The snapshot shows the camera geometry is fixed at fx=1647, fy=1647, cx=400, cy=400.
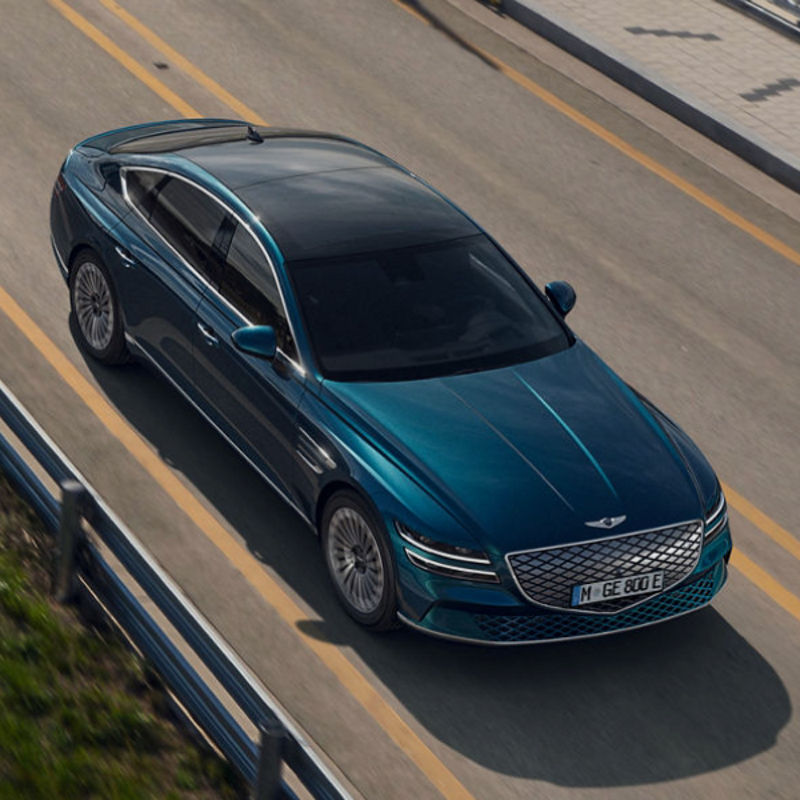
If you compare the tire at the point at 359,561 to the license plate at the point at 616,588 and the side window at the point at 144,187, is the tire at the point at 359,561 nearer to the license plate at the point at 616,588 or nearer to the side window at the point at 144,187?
the license plate at the point at 616,588

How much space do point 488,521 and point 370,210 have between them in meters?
2.48

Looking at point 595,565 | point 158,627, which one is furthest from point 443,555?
point 158,627

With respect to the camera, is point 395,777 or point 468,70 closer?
point 395,777

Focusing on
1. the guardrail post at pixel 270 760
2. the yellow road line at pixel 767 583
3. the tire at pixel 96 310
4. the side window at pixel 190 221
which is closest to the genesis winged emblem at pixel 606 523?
the yellow road line at pixel 767 583

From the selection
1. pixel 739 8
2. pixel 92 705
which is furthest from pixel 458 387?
pixel 739 8

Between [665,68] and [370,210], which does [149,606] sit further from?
[665,68]

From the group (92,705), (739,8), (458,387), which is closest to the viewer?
(92,705)

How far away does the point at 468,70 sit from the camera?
16625 millimetres

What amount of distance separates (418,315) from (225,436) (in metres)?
1.30

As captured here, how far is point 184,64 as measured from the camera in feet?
51.9

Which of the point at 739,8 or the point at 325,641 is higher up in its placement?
the point at 739,8

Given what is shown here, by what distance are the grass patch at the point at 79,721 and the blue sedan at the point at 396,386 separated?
132cm

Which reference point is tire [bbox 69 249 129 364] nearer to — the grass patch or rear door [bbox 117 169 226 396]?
rear door [bbox 117 169 226 396]

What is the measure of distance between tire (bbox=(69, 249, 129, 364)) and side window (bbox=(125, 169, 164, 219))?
1.44ft
